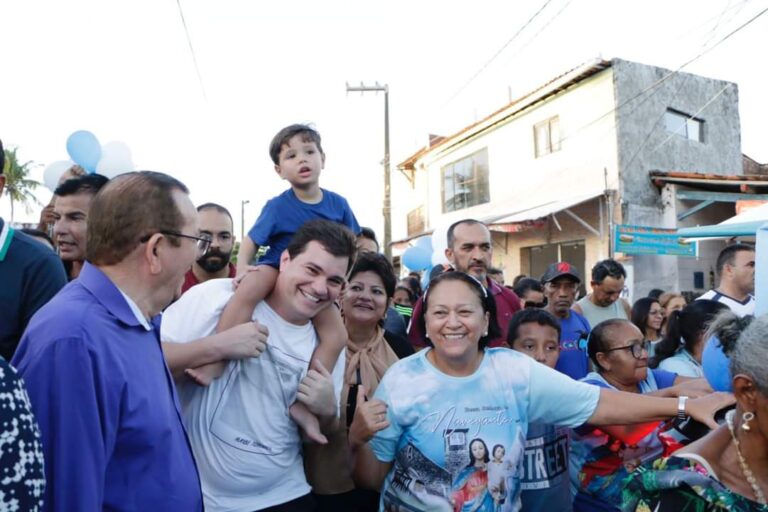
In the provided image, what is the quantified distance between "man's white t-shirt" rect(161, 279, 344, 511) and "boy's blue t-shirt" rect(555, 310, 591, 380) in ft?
8.03

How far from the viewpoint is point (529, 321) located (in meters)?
3.35

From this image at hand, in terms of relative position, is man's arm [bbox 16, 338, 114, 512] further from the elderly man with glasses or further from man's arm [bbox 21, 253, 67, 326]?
man's arm [bbox 21, 253, 67, 326]

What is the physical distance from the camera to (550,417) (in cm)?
236

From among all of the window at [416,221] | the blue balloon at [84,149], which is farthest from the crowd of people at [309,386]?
the window at [416,221]

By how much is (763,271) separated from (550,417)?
146cm

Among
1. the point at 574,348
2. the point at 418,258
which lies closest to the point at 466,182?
the point at 418,258

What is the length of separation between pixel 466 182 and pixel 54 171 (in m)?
15.5

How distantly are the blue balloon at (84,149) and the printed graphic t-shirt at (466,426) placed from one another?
9.68 feet

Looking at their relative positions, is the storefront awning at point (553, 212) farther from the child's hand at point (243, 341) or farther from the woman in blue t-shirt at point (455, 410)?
the child's hand at point (243, 341)

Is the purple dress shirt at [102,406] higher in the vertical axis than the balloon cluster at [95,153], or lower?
lower

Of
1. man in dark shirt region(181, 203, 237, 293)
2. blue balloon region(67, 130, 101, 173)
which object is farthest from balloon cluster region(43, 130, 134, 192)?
man in dark shirt region(181, 203, 237, 293)

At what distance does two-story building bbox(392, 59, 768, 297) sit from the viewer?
42.0 feet

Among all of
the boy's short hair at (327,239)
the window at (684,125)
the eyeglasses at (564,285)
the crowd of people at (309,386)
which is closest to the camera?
the crowd of people at (309,386)

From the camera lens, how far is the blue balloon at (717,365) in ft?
5.81
